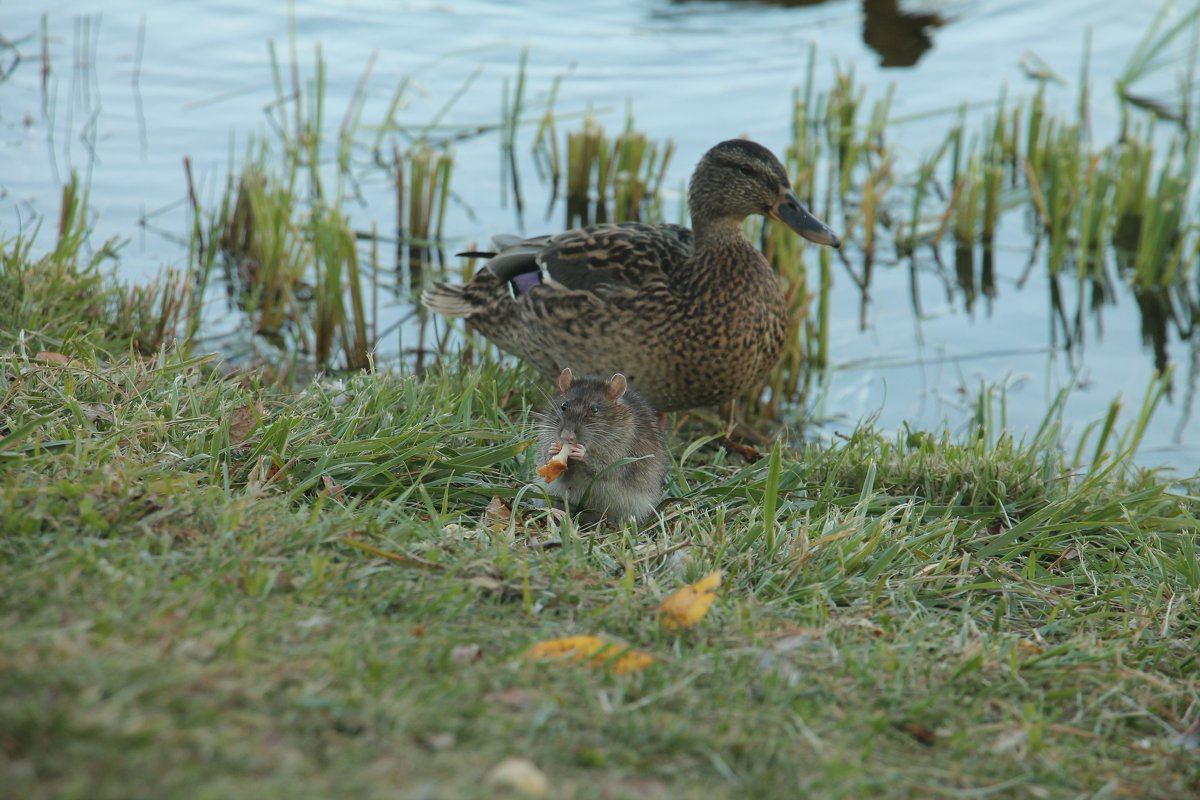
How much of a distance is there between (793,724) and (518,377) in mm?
2841

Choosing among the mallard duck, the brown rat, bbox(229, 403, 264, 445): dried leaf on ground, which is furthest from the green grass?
the mallard duck

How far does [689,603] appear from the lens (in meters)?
3.03

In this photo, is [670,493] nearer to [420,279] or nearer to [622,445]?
[622,445]

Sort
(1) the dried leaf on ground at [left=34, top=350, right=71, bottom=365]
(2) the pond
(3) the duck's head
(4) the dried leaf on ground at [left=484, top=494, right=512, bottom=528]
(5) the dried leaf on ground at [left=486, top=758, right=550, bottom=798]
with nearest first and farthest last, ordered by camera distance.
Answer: (5) the dried leaf on ground at [left=486, top=758, right=550, bottom=798] < (4) the dried leaf on ground at [left=484, top=494, right=512, bottom=528] < (1) the dried leaf on ground at [left=34, top=350, right=71, bottom=365] < (3) the duck's head < (2) the pond

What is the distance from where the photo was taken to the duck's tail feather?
226 inches

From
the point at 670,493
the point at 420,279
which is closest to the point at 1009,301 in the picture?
the point at 420,279

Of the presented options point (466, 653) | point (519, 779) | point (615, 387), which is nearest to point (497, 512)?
point (615, 387)

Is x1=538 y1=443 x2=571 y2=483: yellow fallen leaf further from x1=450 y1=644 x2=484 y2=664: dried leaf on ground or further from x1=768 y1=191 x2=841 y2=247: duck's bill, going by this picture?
x1=768 y1=191 x2=841 y2=247: duck's bill

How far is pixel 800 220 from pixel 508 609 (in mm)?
2787

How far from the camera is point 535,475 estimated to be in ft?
13.2

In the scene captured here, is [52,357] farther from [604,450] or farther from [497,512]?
[604,450]

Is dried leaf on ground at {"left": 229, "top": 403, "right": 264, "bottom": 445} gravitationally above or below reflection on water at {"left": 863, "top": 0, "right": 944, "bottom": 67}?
below

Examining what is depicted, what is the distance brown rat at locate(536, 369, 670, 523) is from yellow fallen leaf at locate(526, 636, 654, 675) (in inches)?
41.8

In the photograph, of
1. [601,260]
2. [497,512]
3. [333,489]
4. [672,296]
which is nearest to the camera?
[333,489]
